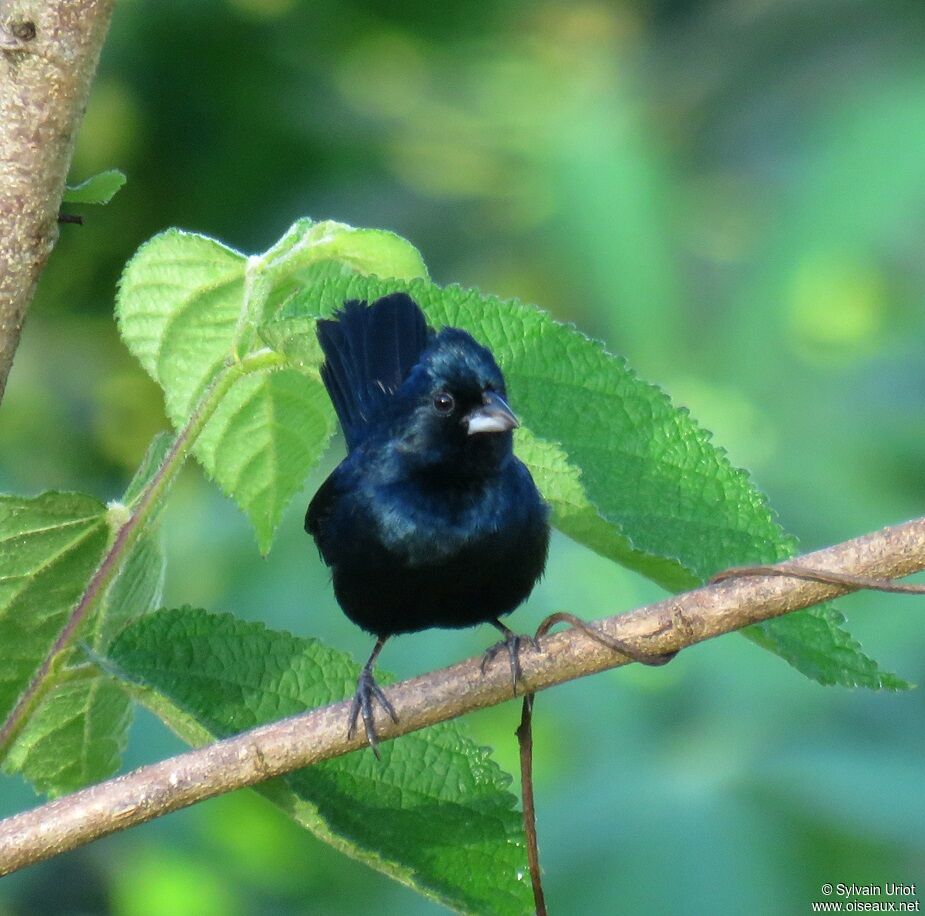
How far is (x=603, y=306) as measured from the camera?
4.74 metres

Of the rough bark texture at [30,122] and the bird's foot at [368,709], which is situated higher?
the rough bark texture at [30,122]

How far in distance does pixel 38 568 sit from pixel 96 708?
198 mm

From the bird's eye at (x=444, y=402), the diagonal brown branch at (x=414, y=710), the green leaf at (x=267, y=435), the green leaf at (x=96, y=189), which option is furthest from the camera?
the bird's eye at (x=444, y=402)

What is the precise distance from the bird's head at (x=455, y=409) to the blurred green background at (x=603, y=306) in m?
1.07

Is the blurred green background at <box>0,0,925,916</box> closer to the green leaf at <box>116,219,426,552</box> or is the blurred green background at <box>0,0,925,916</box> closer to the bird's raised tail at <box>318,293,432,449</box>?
the bird's raised tail at <box>318,293,432,449</box>

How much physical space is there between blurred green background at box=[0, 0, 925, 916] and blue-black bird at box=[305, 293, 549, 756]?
1010mm

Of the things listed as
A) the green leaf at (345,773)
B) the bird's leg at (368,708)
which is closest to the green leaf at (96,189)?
the green leaf at (345,773)

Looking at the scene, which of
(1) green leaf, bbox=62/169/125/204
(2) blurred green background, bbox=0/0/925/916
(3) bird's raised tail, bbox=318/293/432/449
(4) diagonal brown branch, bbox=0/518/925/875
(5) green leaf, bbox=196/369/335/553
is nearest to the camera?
(4) diagonal brown branch, bbox=0/518/925/875

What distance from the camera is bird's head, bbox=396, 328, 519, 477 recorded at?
2.39 m

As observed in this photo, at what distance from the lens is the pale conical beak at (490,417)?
2340 millimetres

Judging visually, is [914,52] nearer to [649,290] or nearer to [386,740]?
[649,290]

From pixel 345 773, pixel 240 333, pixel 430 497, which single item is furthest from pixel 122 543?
pixel 430 497

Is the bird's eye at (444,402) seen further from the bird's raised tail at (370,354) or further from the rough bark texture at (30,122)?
the rough bark texture at (30,122)

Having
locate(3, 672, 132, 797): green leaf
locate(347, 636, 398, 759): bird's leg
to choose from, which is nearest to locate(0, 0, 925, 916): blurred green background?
locate(3, 672, 132, 797): green leaf
